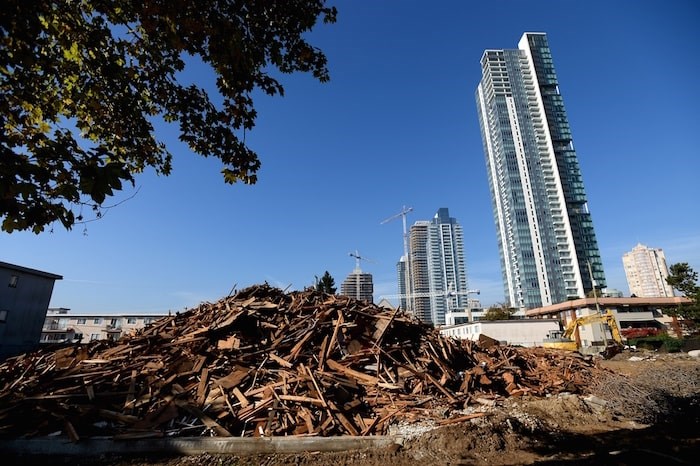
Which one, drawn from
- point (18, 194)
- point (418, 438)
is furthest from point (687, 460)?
point (18, 194)

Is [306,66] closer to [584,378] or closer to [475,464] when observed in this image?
[475,464]

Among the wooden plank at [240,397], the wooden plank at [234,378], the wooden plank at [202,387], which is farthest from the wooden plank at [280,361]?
the wooden plank at [202,387]

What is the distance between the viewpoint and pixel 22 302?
2370 centimetres

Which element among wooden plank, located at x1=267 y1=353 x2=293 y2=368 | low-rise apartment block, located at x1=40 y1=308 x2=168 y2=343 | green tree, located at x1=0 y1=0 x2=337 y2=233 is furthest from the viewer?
low-rise apartment block, located at x1=40 y1=308 x2=168 y2=343

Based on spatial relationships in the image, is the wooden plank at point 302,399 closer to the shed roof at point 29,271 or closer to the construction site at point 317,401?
the construction site at point 317,401

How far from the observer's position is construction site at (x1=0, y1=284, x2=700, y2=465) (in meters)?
5.93

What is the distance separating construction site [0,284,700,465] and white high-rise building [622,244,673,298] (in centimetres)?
21194

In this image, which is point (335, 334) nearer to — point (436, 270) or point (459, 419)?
point (459, 419)

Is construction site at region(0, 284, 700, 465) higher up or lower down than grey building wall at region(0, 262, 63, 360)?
lower down

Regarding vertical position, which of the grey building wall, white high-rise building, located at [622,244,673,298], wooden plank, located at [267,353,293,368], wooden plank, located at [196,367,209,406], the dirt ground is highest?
white high-rise building, located at [622,244,673,298]

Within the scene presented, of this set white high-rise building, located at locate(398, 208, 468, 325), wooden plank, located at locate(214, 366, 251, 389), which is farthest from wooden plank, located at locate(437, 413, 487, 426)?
white high-rise building, located at locate(398, 208, 468, 325)

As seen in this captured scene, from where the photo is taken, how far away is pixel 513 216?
355 feet

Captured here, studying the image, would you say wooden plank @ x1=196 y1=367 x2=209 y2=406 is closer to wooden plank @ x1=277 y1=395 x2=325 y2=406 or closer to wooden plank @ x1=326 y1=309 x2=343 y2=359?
wooden plank @ x1=277 y1=395 x2=325 y2=406

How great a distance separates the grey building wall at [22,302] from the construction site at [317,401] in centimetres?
1773
